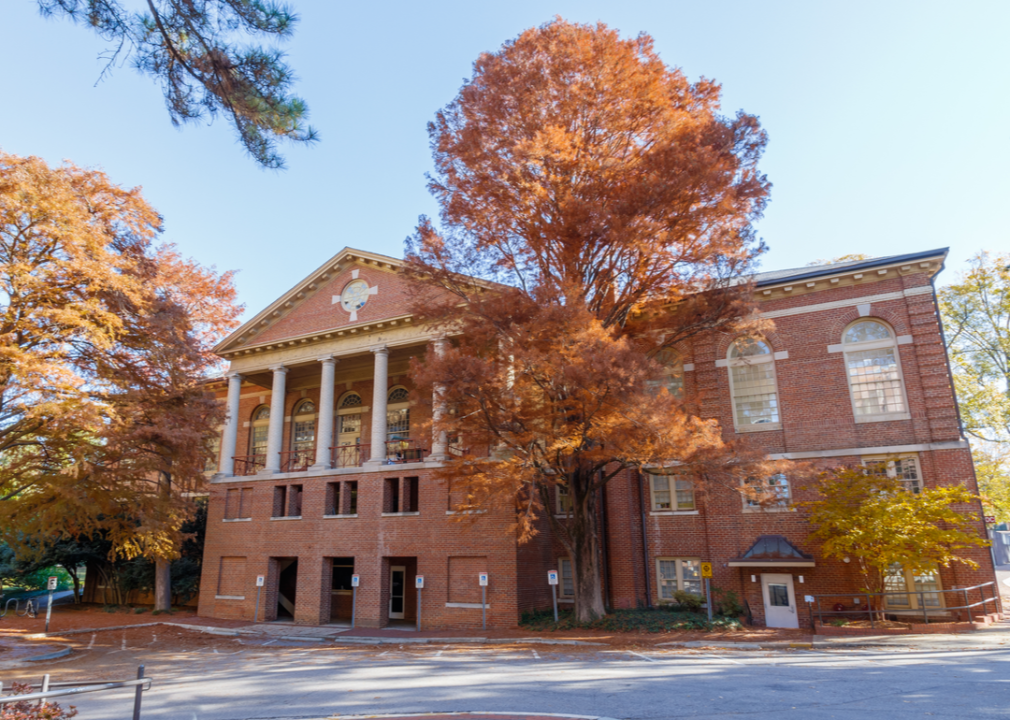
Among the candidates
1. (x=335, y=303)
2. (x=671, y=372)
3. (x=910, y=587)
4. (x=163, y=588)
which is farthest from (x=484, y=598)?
(x=163, y=588)

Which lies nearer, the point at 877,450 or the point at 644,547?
the point at 877,450

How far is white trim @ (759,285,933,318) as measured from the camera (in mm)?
20594

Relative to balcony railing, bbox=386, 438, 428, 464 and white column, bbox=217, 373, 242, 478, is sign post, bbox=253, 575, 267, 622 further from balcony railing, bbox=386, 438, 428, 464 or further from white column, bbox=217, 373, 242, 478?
balcony railing, bbox=386, 438, 428, 464

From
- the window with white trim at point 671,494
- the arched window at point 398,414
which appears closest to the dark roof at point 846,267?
the window with white trim at point 671,494

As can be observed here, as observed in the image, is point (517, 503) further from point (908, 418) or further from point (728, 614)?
point (908, 418)

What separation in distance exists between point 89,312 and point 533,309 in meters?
11.7

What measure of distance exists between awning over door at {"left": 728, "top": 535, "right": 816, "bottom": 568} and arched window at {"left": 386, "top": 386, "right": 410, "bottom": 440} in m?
14.8

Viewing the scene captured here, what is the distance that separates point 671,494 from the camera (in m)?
22.6

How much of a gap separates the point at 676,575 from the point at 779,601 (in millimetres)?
3268

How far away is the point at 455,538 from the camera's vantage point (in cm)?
2292

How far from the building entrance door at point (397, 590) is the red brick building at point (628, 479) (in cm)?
9

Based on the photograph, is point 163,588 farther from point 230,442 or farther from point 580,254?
point 580,254

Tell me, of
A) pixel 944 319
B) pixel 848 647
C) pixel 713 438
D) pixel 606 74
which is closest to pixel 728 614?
pixel 848 647

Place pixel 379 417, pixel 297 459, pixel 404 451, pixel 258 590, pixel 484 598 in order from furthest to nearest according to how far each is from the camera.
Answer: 1. pixel 297 459
2. pixel 404 451
3. pixel 258 590
4. pixel 379 417
5. pixel 484 598
